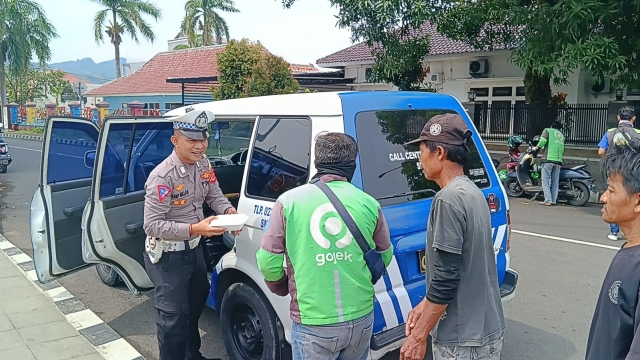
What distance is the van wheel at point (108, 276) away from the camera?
5.26m

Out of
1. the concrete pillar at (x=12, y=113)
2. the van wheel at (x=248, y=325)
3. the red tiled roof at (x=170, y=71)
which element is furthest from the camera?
the concrete pillar at (x=12, y=113)

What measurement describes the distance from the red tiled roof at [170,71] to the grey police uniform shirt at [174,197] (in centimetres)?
2586

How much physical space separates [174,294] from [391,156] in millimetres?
1617

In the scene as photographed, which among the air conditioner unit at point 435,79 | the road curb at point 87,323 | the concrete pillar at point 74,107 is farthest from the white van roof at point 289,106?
the concrete pillar at point 74,107

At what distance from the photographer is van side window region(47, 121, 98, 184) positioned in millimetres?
4230

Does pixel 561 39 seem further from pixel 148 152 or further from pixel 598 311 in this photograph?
pixel 598 311

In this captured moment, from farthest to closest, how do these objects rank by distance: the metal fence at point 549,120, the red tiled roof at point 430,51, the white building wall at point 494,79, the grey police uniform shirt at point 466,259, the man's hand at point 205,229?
the red tiled roof at point 430,51 → the white building wall at point 494,79 → the metal fence at point 549,120 → the man's hand at point 205,229 → the grey police uniform shirt at point 466,259

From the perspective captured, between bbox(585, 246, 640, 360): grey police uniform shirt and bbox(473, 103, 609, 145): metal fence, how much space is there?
13.5 metres

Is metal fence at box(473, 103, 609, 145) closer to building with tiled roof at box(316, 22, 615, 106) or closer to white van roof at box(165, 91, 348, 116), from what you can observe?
building with tiled roof at box(316, 22, 615, 106)

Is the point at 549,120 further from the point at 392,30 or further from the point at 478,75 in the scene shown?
the point at 392,30

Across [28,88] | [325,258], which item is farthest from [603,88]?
[28,88]

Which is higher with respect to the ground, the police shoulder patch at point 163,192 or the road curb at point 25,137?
the police shoulder patch at point 163,192

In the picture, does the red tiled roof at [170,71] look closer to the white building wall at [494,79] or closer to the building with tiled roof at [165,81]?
the building with tiled roof at [165,81]

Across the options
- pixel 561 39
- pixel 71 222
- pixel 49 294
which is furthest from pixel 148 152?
pixel 561 39
